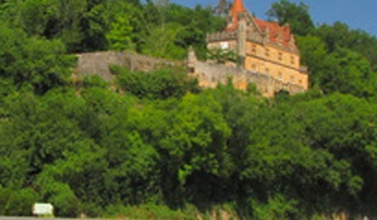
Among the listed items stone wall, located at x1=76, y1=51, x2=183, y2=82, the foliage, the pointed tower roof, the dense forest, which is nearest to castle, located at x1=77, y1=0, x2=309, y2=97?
the pointed tower roof

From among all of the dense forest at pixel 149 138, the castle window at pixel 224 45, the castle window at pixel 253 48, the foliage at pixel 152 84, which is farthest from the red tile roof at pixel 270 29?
the foliage at pixel 152 84

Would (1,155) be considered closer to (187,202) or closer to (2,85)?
(2,85)

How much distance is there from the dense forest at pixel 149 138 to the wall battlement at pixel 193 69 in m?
1.24

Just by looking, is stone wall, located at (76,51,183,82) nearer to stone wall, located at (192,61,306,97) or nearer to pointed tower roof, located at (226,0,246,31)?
stone wall, located at (192,61,306,97)

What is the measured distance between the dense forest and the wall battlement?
1236 millimetres

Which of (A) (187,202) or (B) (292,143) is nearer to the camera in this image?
(A) (187,202)

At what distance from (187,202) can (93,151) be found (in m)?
8.45

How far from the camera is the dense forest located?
49.3 meters

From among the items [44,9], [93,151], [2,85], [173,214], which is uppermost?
[44,9]

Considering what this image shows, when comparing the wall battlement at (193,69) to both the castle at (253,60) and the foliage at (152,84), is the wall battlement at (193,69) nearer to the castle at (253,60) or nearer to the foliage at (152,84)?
the castle at (253,60)

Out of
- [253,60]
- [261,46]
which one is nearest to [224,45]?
[253,60]

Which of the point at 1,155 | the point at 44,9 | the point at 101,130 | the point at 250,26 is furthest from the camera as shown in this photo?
the point at 250,26

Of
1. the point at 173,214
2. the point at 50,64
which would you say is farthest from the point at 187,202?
the point at 50,64

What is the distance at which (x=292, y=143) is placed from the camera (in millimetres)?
61094
